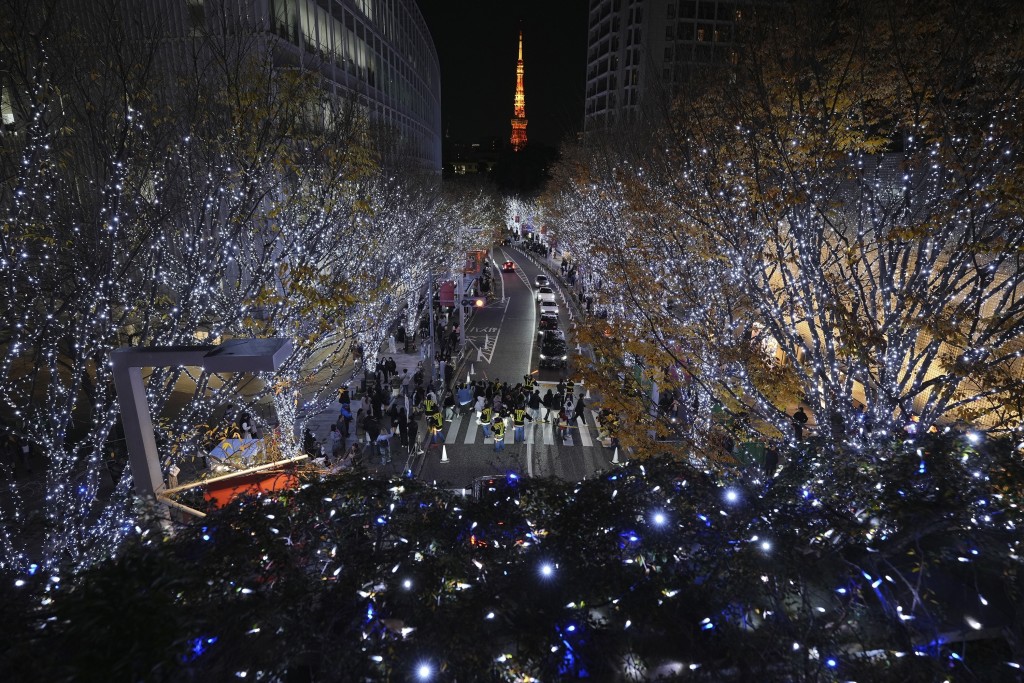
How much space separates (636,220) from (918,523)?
39.1 feet

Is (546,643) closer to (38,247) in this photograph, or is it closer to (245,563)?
(245,563)

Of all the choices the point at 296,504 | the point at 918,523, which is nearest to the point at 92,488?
the point at 296,504

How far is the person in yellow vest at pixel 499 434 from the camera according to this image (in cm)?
1345

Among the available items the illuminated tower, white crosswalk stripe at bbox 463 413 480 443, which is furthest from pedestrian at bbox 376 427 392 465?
the illuminated tower

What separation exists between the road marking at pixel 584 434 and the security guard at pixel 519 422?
1480 mm

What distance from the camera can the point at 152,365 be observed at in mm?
3980

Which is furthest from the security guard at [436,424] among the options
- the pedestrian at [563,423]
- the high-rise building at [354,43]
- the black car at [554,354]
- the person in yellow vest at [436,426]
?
the high-rise building at [354,43]

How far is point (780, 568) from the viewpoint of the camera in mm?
3109

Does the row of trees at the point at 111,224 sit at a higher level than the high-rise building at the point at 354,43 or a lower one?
lower

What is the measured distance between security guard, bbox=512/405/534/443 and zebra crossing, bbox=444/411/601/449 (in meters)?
0.11

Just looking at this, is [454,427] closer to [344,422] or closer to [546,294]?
[344,422]

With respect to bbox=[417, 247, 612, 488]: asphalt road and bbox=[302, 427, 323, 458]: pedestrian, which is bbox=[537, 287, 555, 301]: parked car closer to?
bbox=[417, 247, 612, 488]: asphalt road

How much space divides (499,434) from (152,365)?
10128 millimetres

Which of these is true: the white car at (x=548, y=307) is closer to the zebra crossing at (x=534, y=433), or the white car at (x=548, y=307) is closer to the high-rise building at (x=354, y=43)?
the high-rise building at (x=354, y=43)
